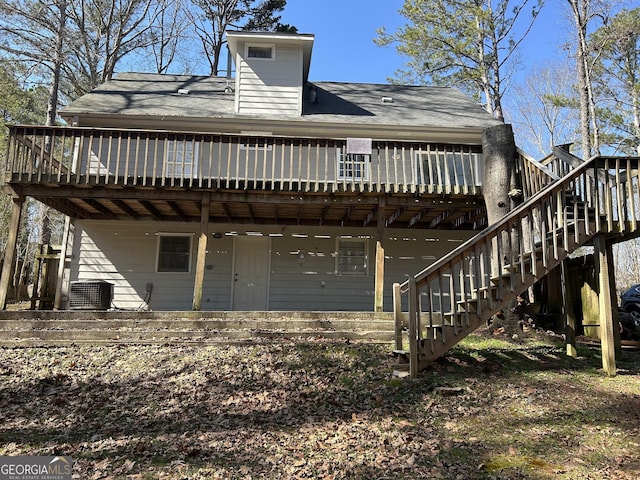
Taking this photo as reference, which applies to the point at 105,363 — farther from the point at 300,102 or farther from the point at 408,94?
the point at 408,94

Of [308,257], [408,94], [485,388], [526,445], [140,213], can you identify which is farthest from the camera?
[408,94]

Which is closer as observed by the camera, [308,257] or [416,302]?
[416,302]

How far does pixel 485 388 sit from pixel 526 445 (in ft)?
5.03

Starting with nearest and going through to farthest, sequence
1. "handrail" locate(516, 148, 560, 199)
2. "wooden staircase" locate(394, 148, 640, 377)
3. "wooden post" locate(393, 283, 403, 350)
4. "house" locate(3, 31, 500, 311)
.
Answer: "wooden staircase" locate(394, 148, 640, 377) → "wooden post" locate(393, 283, 403, 350) → "handrail" locate(516, 148, 560, 199) → "house" locate(3, 31, 500, 311)

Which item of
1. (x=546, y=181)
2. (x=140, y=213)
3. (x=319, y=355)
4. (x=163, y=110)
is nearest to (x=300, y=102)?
(x=163, y=110)

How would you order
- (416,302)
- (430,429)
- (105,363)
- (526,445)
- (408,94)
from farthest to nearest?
(408,94) < (105,363) < (416,302) < (430,429) < (526,445)

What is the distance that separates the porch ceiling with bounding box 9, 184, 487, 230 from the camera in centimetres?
995

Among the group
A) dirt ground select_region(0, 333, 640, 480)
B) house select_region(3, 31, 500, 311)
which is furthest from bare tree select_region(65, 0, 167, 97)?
dirt ground select_region(0, 333, 640, 480)

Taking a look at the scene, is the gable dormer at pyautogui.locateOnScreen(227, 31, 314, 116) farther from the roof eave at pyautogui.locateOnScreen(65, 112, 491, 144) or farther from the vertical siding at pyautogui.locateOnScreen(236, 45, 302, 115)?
the roof eave at pyautogui.locateOnScreen(65, 112, 491, 144)

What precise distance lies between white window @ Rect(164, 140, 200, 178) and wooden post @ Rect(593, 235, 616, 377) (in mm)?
7591

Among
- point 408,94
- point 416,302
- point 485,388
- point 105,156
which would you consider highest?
point 408,94

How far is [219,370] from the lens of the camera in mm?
6547

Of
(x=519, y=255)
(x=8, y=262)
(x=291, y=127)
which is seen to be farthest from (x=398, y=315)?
(x=291, y=127)

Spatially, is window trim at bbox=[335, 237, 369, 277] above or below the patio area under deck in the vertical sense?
below
